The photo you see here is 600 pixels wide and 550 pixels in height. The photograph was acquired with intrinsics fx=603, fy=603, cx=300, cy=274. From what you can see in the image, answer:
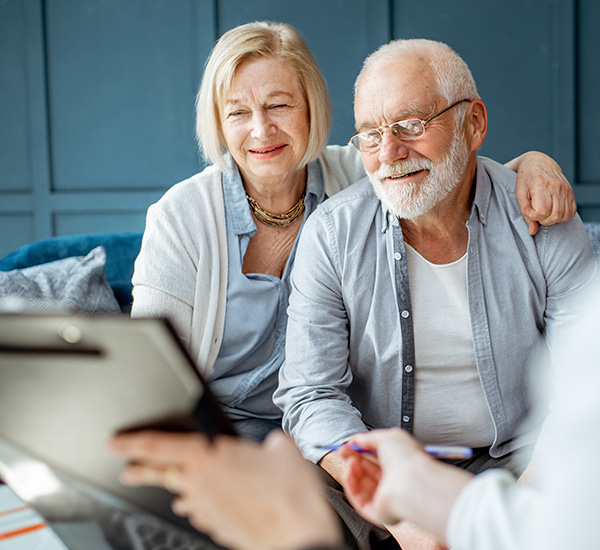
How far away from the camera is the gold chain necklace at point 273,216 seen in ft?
6.20

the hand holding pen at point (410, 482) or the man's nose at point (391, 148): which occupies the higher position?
the man's nose at point (391, 148)

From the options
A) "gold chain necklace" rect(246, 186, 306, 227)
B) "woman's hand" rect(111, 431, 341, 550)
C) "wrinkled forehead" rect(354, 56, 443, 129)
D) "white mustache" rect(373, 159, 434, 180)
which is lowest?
"woman's hand" rect(111, 431, 341, 550)

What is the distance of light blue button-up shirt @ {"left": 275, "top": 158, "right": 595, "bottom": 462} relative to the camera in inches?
59.8

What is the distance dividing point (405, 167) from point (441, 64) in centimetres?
28

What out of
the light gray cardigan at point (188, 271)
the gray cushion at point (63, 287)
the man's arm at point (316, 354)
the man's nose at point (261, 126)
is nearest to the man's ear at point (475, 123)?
the man's arm at point (316, 354)

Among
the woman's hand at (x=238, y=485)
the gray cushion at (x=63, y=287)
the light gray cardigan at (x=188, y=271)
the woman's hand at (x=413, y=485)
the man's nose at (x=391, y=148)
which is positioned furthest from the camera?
the gray cushion at (x=63, y=287)

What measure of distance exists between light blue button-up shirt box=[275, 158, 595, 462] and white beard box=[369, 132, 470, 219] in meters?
0.07

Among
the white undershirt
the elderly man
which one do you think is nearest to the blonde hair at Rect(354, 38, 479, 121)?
the elderly man

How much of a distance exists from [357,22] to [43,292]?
8.20ft

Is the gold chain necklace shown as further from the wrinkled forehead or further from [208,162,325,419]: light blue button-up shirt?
the wrinkled forehead

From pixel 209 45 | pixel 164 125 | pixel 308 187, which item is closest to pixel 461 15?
pixel 209 45

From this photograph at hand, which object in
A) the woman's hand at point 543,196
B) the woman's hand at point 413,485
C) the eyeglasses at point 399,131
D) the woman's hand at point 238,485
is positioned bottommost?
the woman's hand at point 413,485

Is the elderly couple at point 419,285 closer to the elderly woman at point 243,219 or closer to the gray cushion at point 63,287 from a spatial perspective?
the elderly woman at point 243,219

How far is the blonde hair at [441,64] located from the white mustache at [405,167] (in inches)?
6.0
